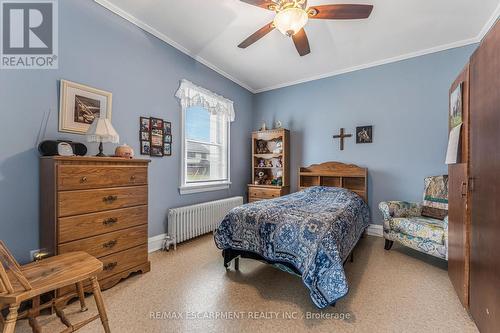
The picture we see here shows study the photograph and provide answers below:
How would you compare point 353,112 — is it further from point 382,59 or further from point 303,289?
point 303,289

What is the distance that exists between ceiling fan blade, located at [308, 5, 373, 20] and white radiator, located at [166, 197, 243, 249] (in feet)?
8.92

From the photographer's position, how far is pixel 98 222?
6.15 feet

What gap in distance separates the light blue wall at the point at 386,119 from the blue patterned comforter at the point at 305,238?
1364 mm

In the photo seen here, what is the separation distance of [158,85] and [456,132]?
3.20 meters

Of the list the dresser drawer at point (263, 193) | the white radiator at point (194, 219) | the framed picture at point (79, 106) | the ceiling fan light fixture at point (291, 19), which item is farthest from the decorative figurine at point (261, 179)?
the ceiling fan light fixture at point (291, 19)

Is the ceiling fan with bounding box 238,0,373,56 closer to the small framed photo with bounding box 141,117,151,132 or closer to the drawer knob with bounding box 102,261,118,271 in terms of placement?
the small framed photo with bounding box 141,117,151,132

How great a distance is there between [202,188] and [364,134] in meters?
2.79

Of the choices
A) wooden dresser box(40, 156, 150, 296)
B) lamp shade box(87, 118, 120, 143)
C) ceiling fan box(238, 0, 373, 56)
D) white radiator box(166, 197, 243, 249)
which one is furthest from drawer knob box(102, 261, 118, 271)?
ceiling fan box(238, 0, 373, 56)

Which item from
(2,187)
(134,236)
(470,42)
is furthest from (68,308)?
(470,42)

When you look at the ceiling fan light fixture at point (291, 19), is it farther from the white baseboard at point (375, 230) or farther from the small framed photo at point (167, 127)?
the white baseboard at point (375, 230)

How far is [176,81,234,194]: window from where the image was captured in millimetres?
3312

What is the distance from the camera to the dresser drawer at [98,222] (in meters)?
1.69

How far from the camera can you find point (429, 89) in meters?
3.14

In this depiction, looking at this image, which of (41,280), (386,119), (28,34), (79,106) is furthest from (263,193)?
(28,34)
